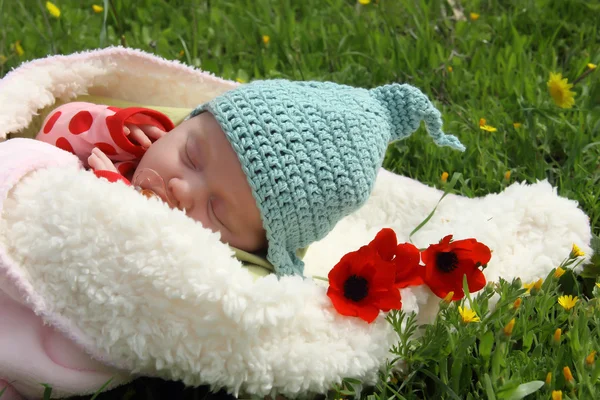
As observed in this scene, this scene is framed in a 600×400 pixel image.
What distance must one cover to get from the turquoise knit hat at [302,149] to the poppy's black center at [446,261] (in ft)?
0.85

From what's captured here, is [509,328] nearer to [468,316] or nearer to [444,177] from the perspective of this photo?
[468,316]

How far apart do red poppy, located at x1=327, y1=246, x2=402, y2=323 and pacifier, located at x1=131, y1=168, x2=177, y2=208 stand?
45cm

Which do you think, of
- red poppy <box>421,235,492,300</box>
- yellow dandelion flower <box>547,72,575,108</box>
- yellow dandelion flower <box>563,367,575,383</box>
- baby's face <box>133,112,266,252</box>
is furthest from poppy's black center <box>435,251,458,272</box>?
yellow dandelion flower <box>547,72,575,108</box>

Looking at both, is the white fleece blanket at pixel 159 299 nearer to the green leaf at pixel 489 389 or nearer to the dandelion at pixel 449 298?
the dandelion at pixel 449 298

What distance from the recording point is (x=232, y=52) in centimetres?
298

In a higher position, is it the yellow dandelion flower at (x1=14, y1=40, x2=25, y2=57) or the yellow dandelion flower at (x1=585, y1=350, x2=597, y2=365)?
the yellow dandelion flower at (x1=585, y1=350, x2=597, y2=365)

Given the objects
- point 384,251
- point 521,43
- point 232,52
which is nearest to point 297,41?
point 232,52

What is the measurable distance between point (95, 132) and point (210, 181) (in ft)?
1.28

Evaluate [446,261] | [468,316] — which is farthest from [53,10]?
[468,316]

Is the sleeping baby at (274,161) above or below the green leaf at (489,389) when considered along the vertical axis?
above

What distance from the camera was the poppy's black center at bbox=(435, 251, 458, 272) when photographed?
1.58 m

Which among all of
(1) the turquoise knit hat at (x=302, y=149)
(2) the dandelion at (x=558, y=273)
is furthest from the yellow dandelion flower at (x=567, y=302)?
(1) the turquoise knit hat at (x=302, y=149)

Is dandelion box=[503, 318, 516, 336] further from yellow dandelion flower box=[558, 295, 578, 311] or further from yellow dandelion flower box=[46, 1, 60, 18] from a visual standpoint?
yellow dandelion flower box=[46, 1, 60, 18]

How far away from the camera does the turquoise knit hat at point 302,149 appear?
1652mm
